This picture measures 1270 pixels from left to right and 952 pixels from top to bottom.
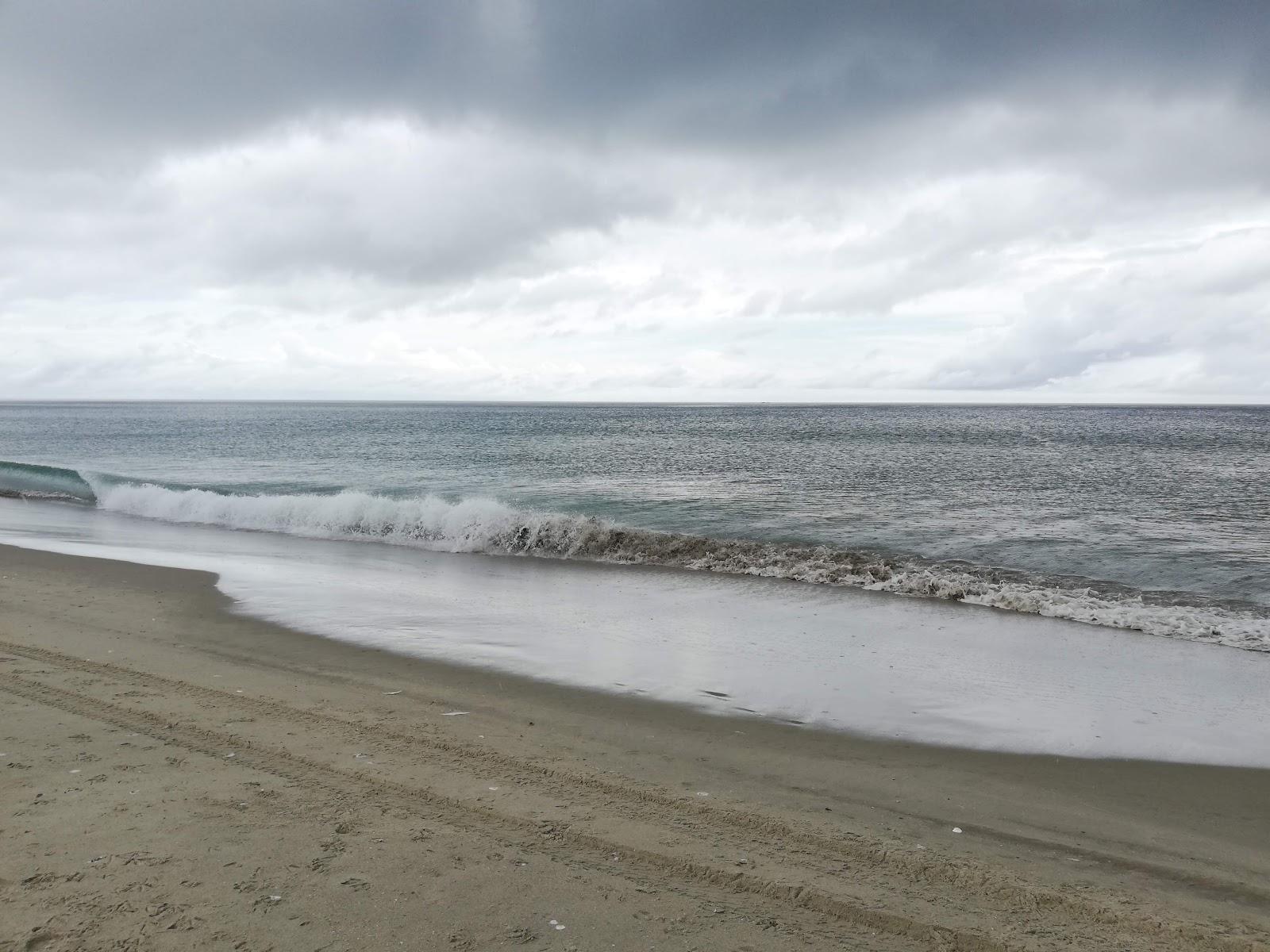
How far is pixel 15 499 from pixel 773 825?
102 feet

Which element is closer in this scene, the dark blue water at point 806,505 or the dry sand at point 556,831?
the dry sand at point 556,831

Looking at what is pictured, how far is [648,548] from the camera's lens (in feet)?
57.1

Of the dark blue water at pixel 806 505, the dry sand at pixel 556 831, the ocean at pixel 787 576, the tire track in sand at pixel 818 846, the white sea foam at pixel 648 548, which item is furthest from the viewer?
the dark blue water at pixel 806 505

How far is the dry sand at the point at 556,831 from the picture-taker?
3.76 meters

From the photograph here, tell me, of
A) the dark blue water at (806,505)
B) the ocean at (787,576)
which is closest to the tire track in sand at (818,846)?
the ocean at (787,576)

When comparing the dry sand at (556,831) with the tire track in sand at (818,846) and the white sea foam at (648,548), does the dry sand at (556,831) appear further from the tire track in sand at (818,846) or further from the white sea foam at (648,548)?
the white sea foam at (648,548)

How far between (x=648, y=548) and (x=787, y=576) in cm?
361

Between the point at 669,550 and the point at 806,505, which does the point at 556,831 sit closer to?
the point at 669,550

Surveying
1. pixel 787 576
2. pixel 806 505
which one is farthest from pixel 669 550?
pixel 806 505

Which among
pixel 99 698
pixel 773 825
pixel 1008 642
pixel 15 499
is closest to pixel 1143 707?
pixel 1008 642

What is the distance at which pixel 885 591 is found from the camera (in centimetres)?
1363

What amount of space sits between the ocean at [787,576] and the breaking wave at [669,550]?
65 mm

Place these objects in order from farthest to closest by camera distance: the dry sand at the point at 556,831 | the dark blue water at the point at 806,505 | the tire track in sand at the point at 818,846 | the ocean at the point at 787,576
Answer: the dark blue water at the point at 806,505
the ocean at the point at 787,576
the tire track in sand at the point at 818,846
the dry sand at the point at 556,831

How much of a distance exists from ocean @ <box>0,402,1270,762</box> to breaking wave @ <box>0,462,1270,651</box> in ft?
0.21
